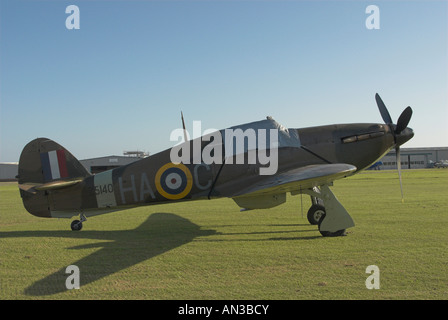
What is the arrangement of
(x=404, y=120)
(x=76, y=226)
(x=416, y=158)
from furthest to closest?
(x=416, y=158) < (x=76, y=226) < (x=404, y=120)

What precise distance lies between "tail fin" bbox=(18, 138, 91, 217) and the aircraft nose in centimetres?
851

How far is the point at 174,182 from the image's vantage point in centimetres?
790

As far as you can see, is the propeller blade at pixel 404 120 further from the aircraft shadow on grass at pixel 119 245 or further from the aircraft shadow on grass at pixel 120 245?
the aircraft shadow on grass at pixel 120 245

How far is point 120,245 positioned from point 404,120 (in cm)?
750

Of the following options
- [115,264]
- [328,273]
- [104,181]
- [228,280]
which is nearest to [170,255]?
[115,264]

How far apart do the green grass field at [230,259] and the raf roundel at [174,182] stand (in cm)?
100

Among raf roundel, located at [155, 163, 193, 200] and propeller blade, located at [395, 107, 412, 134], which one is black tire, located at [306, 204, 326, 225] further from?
raf roundel, located at [155, 163, 193, 200]

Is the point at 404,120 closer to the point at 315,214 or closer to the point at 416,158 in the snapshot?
the point at 315,214

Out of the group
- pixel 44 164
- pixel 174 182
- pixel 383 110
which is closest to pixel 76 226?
pixel 44 164

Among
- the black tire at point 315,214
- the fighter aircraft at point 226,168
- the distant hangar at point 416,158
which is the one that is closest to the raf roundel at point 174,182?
the fighter aircraft at point 226,168

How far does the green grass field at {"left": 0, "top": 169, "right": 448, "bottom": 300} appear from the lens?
13.4ft

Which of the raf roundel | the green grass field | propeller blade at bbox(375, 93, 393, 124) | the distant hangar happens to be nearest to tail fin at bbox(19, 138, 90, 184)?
the green grass field

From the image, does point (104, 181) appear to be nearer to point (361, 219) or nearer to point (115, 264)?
point (115, 264)

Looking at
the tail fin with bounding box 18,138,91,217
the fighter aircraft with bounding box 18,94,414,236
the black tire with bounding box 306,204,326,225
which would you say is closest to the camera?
the fighter aircraft with bounding box 18,94,414,236
